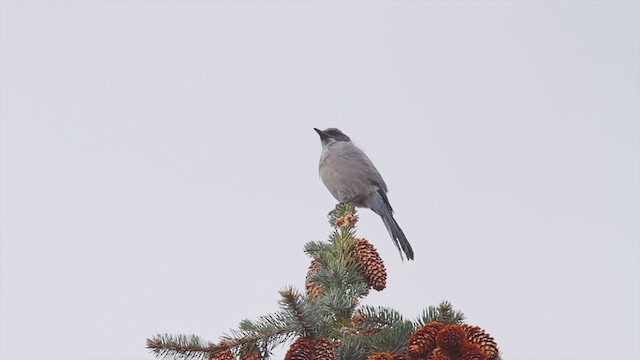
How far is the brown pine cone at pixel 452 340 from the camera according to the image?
7.73 feet

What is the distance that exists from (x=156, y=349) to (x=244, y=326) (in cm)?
31

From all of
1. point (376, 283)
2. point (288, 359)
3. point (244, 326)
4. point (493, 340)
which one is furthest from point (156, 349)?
point (493, 340)

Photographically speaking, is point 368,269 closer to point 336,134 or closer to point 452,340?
point 452,340

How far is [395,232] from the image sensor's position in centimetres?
645

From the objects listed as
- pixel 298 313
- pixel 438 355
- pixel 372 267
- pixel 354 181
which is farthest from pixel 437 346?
pixel 354 181

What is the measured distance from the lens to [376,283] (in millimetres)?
3086

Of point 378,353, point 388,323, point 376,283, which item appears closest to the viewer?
point 378,353

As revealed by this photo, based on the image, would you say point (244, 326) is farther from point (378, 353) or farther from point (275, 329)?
point (378, 353)

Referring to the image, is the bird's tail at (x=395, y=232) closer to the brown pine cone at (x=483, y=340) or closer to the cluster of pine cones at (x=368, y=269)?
the cluster of pine cones at (x=368, y=269)

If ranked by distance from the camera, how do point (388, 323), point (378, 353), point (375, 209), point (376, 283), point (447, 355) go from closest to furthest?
1. point (447, 355)
2. point (378, 353)
3. point (388, 323)
4. point (376, 283)
5. point (375, 209)

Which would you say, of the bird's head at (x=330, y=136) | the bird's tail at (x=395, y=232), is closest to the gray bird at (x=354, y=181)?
the bird's tail at (x=395, y=232)

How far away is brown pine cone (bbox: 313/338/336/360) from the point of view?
245cm

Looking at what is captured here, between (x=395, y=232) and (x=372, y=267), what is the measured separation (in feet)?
11.1

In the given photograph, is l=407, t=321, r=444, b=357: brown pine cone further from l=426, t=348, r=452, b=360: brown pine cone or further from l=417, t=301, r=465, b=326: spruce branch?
l=417, t=301, r=465, b=326: spruce branch
